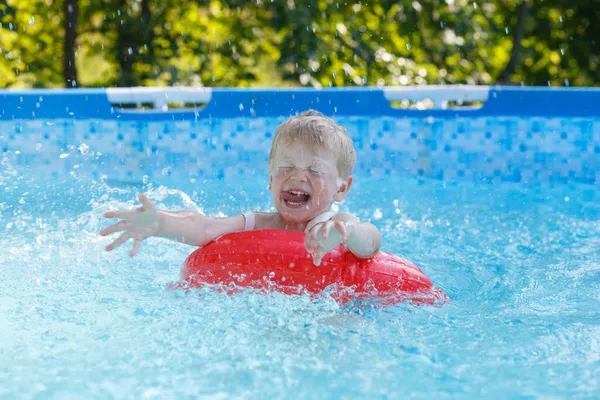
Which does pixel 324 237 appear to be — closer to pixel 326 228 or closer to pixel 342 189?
pixel 326 228

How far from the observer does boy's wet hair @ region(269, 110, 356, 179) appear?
2662 mm

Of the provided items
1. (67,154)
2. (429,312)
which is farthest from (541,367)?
(67,154)

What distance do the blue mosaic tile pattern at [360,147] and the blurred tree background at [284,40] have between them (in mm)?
1624

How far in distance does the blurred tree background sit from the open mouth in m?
3.78

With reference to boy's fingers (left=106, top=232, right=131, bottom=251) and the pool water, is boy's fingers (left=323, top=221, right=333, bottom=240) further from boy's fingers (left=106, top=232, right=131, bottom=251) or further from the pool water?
boy's fingers (left=106, top=232, right=131, bottom=251)

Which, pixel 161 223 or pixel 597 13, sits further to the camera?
pixel 597 13

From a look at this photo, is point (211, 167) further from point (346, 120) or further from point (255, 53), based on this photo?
point (255, 53)

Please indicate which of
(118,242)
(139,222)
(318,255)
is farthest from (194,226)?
(318,255)

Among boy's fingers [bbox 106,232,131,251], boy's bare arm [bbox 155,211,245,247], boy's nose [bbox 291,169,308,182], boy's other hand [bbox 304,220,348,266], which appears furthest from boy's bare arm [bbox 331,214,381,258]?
boy's fingers [bbox 106,232,131,251]

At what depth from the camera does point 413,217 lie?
4008 mm

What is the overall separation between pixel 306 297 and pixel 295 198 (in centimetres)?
37

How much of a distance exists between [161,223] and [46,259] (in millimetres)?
852

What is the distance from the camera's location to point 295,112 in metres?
4.93

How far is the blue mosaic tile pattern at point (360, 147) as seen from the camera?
4.57 m
